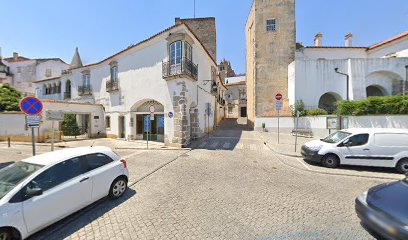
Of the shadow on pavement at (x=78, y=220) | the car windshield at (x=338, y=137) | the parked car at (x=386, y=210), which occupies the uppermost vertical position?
the car windshield at (x=338, y=137)

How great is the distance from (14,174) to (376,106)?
18029 mm

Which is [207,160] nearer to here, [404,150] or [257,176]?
[257,176]

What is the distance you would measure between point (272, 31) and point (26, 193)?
24628mm

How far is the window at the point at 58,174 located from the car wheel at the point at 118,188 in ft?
3.19

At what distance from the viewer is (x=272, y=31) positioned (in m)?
21.6

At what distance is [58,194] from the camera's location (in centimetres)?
334

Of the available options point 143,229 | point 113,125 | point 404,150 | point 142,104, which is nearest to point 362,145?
point 404,150

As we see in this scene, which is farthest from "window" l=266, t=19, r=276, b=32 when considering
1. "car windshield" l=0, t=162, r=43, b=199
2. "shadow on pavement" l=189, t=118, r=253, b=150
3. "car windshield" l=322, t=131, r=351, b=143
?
"car windshield" l=0, t=162, r=43, b=199

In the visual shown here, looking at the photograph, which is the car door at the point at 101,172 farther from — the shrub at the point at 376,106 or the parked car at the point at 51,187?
the shrub at the point at 376,106

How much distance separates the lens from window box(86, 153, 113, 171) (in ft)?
13.6

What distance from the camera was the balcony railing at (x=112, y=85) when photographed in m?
15.0

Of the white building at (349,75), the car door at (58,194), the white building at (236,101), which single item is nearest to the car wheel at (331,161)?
the car door at (58,194)

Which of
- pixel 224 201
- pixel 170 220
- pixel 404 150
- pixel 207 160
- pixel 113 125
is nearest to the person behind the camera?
pixel 170 220

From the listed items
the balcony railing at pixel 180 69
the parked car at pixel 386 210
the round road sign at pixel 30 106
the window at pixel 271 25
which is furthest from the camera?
the window at pixel 271 25
